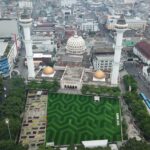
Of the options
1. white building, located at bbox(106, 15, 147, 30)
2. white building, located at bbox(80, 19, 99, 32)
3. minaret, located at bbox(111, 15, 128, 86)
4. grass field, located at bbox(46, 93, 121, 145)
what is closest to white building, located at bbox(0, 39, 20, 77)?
grass field, located at bbox(46, 93, 121, 145)

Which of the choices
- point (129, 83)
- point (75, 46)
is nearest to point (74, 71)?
point (75, 46)

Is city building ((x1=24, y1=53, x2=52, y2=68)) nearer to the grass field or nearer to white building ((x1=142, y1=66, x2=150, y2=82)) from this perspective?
the grass field

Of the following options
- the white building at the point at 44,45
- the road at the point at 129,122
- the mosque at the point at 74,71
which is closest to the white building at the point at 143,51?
the mosque at the point at 74,71

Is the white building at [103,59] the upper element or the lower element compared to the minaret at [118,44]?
lower

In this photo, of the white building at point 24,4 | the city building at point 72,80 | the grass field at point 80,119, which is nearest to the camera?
the grass field at point 80,119

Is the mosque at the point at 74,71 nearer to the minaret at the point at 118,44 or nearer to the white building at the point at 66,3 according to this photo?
the minaret at the point at 118,44

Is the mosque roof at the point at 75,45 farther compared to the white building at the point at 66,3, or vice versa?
the white building at the point at 66,3

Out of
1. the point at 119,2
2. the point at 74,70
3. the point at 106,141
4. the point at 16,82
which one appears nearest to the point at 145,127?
the point at 106,141
